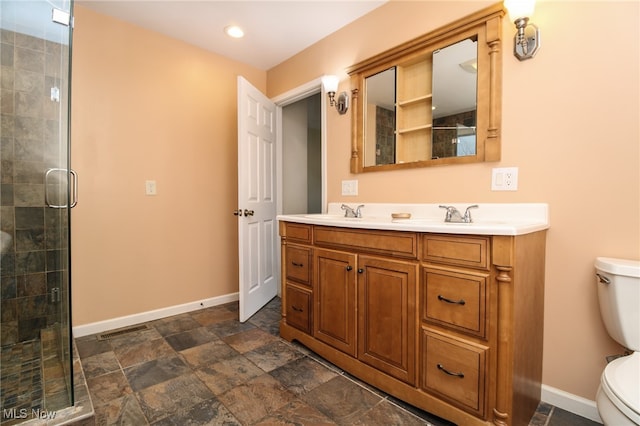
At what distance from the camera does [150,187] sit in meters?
2.61

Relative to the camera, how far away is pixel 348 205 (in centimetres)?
243

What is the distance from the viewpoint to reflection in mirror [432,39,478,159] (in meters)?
1.75

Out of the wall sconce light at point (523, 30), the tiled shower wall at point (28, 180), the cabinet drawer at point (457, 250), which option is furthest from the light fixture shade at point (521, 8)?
the tiled shower wall at point (28, 180)

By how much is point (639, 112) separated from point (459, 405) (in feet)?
4.67

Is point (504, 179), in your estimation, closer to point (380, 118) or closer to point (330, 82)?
point (380, 118)

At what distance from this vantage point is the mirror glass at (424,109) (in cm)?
177

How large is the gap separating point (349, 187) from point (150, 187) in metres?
1.65

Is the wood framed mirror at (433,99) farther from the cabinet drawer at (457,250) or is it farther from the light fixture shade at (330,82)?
the cabinet drawer at (457,250)

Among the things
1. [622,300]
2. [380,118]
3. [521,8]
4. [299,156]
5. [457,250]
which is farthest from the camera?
[299,156]

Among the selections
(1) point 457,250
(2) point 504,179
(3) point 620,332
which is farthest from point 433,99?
(3) point 620,332

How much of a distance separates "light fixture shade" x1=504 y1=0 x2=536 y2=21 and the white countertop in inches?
35.4

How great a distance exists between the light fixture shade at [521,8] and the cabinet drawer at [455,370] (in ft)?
4.99

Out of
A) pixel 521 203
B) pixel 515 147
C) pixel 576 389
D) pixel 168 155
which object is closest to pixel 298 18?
pixel 168 155

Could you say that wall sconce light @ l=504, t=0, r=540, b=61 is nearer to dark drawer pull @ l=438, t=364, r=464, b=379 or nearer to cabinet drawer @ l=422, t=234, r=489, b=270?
cabinet drawer @ l=422, t=234, r=489, b=270
